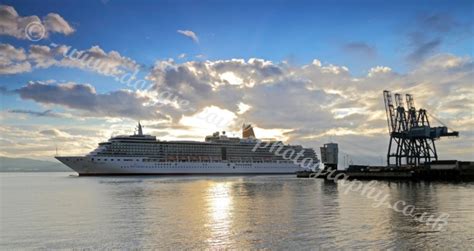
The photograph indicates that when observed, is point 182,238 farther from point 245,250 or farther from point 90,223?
point 90,223

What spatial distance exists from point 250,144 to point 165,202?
8649 cm

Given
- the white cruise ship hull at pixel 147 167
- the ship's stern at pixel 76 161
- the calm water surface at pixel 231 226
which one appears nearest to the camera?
the calm water surface at pixel 231 226

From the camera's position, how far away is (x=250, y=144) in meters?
122

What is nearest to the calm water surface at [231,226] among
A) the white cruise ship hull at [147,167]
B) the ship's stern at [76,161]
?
the white cruise ship hull at [147,167]

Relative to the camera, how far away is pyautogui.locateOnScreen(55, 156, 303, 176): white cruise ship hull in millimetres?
95875

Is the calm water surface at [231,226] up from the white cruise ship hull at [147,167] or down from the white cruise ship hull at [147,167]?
down

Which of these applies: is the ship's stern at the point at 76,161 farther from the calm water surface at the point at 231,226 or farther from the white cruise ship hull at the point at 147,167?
the calm water surface at the point at 231,226

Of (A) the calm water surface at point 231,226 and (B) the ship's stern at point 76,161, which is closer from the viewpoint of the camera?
(A) the calm water surface at point 231,226

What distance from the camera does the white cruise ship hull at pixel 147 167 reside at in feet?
315

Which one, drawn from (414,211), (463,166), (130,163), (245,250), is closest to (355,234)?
(245,250)

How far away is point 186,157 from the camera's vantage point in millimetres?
107938

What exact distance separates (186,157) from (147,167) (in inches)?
445

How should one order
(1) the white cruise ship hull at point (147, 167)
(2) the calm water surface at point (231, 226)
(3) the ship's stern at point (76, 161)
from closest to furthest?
(2) the calm water surface at point (231, 226)
(3) the ship's stern at point (76, 161)
(1) the white cruise ship hull at point (147, 167)

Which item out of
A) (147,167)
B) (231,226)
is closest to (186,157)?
(147,167)
